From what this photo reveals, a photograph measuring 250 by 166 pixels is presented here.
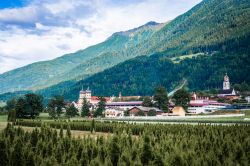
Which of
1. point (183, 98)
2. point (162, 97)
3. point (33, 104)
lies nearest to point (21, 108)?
point (33, 104)

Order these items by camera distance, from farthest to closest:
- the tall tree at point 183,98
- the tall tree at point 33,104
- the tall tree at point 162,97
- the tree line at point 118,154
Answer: the tall tree at point 183,98 < the tall tree at point 162,97 < the tall tree at point 33,104 < the tree line at point 118,154

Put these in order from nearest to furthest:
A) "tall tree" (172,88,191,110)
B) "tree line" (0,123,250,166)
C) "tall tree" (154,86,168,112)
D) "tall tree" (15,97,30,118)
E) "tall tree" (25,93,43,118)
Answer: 1. "tree line" (0,123,250,166)
2. "tall tree" (15,97,30,118)
3. "tall tree" (25,93,43,118)
4. "tall tree" (154,86,168,112)
5. "tall tree" (172,88,191,110)

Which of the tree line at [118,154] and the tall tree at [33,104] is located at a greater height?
the tall tree at [33,104]

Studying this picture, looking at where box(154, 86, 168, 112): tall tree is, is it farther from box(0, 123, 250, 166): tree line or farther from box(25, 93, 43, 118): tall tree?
box(0, 123, 250, 166): tree line

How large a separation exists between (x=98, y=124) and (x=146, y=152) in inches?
1541

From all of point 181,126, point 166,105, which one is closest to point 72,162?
point 181,126

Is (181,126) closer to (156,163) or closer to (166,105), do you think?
(156,163)

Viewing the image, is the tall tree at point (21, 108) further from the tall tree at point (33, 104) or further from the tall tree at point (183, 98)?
the tall tree at point (183, 98)

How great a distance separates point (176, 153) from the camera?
2217 cm

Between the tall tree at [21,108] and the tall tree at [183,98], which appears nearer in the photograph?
the tall tree at [21,108]

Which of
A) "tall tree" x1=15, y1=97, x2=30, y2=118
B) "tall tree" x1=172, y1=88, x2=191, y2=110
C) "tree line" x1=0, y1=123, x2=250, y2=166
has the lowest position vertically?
"tree line" x1=0, y1=123, x2=250, y2=166

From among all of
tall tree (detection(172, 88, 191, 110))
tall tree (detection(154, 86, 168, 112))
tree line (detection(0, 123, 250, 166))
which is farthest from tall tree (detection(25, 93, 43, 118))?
tree line (detection(0, 123, 250, 166))

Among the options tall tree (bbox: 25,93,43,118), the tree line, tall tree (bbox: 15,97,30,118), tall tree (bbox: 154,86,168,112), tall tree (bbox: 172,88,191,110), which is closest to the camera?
the tree line

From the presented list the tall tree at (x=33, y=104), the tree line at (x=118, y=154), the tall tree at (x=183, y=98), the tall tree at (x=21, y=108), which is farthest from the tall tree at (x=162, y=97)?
the tree line at (x=118, y=154)
